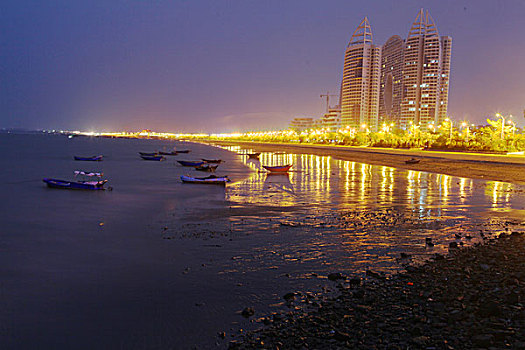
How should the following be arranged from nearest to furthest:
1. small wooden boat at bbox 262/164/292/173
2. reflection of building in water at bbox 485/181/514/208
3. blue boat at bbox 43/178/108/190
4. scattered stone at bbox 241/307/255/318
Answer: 1. scattered stone at bbox 241/307/255/318
2. reflection of building in water at bbox 485/181/514/208
3. blue boat at bbox 43/178/108/190
4. small wooden boat at bbox 262/164/292/173

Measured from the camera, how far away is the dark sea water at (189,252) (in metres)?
7.86

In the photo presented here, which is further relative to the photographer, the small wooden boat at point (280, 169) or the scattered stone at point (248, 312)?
the small wooden boat at point (280, 169)

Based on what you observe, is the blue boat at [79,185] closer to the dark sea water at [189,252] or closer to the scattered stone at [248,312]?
the dark sea water at [189,252]

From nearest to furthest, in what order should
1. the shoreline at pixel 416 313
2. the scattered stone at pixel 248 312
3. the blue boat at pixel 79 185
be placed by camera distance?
the shoreline at pixel 416 313
the scattered stone at pixel 248 312
the blue boat at pixel 79 185

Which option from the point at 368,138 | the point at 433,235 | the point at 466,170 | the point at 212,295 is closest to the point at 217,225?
the point at 212,295

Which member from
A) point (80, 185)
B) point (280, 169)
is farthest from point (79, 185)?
point (280, 169)

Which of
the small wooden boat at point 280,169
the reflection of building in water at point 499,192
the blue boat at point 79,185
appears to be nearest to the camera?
the reflection of building in water at point 499,192

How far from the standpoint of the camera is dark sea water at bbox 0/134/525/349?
786 centimetres

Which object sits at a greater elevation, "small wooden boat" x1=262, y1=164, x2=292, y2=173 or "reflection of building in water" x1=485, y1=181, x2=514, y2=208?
"small wooden boat" x1=262, y1=164, x2=292, y2=173

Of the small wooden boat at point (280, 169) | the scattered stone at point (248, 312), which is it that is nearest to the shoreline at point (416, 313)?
the scattered stone at point (248, 312)

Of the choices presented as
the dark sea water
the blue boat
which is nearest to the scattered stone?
the dark sea water

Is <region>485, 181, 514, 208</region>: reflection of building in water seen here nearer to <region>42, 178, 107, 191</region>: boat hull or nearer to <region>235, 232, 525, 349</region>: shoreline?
<region>235, 232, 525, 349</region>: shoreline

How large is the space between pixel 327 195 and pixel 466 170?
26.5m

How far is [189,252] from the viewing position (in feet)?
40.4
